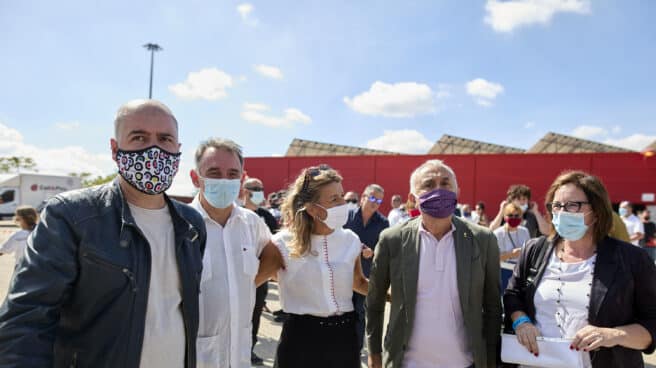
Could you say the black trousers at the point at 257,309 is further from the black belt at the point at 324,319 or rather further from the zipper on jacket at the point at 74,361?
the zipper on jacket at the point at 74,361

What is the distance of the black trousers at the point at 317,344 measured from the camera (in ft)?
7.88

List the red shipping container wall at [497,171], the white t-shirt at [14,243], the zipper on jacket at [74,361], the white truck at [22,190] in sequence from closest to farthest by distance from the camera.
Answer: the zipper on jacket at [74,361]
the white t-shirt at [14,243]
the red shipping container wall at [497,171]
the white truck at [22,190]

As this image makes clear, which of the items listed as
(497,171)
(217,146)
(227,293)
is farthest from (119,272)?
(497,171)

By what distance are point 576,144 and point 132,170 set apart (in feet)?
74.7

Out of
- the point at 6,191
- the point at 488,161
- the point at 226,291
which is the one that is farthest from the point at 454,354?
the point at 6,191

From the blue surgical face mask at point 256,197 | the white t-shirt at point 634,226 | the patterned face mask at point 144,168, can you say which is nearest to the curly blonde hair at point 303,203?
the patterned face mask at point 144,168

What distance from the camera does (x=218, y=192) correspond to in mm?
2344

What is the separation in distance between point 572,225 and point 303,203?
1639mm

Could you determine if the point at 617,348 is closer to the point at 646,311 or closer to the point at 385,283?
the point at 646,311

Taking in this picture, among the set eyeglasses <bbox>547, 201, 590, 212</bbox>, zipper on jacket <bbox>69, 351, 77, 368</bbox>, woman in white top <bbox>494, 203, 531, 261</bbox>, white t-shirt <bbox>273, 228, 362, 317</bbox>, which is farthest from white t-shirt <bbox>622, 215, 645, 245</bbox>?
zipper on jacket <bbox>69, 351, 77, 368</bbox>

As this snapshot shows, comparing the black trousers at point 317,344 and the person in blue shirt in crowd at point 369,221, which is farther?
the person in blue shirt in crowd at point 369,221

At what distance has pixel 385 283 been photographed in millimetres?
2473

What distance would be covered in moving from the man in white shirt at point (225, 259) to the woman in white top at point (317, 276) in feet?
0.79

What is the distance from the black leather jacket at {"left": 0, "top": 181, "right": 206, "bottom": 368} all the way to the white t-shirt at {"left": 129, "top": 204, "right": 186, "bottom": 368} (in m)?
0.06
